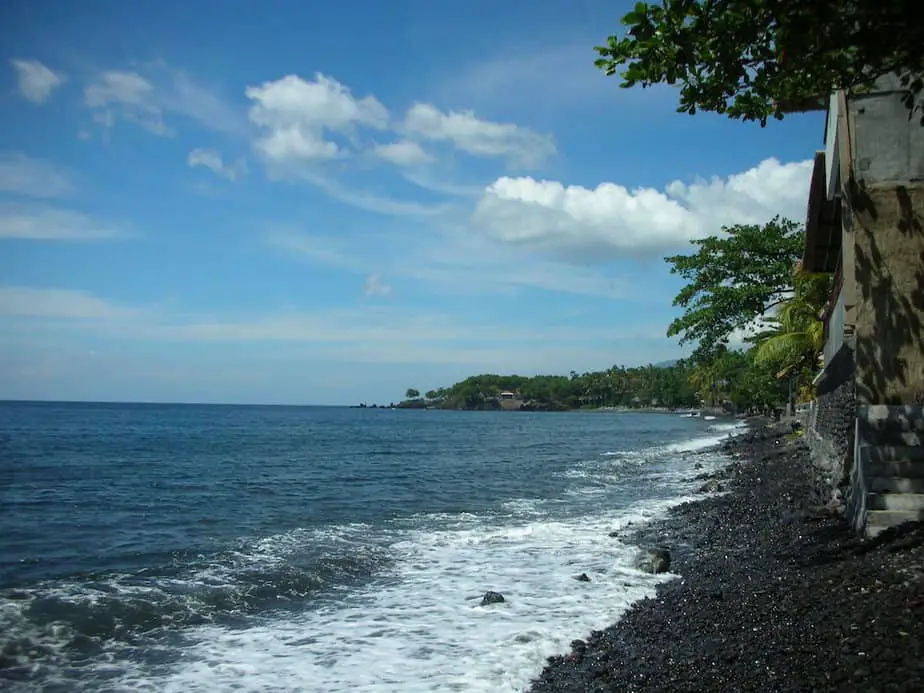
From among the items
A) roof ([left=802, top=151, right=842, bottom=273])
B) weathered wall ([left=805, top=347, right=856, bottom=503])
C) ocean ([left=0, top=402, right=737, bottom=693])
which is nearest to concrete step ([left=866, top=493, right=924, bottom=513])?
weathered wall ([left=805, top=347, right=856, bottom=503])

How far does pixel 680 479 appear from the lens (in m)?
30.2

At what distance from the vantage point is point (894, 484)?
9.80 metres

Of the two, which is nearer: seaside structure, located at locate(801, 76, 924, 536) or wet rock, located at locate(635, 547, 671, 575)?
seaside structure, located at locate(801, 76, 924, 536)

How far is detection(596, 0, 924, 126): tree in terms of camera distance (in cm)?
584

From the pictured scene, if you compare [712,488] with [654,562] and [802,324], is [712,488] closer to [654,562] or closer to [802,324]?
[802,324]

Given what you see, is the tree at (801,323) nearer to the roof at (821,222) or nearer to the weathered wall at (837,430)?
the weathered wall at (837,430)

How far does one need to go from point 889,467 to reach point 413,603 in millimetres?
7120

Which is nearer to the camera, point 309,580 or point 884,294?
point 884,294

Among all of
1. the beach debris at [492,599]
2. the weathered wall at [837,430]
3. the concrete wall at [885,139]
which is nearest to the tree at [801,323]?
the weathered wall at [837,430]

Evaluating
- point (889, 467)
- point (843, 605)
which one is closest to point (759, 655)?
point (843, 605)

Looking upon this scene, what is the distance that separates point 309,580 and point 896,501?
31.3 ft

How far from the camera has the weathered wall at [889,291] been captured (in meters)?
10.3

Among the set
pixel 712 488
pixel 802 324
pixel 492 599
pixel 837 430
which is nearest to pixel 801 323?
pixel 802 324

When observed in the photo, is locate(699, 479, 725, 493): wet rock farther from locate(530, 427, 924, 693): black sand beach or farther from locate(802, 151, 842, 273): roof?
locate(530, 427, 924, 693): black sand beach
